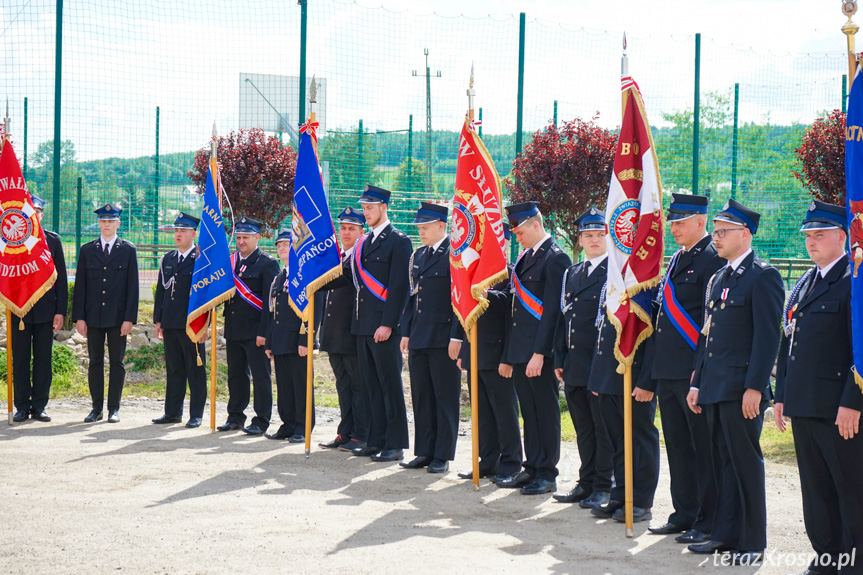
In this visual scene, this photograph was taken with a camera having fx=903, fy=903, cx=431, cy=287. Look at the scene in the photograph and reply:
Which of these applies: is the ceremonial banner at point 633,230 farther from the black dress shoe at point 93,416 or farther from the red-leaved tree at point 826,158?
the red-leaved tree at point 826,158

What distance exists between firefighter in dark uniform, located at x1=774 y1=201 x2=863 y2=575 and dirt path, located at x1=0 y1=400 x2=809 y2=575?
370 mm

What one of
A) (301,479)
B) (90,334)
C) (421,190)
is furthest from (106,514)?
(421,190)

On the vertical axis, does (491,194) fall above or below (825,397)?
above

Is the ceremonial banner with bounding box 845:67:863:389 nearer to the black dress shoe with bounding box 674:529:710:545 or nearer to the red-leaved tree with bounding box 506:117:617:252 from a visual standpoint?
the black dress shoe with bounding box 674:529:710:545

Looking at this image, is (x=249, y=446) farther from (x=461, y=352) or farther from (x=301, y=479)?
(x=461, y=352)

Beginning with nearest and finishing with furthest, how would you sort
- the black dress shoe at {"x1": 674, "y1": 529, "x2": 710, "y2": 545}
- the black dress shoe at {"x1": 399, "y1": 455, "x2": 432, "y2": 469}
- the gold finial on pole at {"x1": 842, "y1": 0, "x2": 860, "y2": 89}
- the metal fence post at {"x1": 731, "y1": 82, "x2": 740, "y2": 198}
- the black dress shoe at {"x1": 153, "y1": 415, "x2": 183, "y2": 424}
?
the gold finial on pole at {"x1": 842, "y1": 0, "x2": 860, "y2": 89}, the black dress shoe at {"x1": 674, "y1": 529, "x2": 710, "y2": 545}, the black dress shoe at {"x1": 399, "y1": 455, "x2": 432, "y2": 469}, the black dress shoe at {"x1": 153, "y1": 415, "x2": 183, "y2": 424}, the metal fence post at {"x1": 731, "y1": 82, "x2": 740, "y2": 198}

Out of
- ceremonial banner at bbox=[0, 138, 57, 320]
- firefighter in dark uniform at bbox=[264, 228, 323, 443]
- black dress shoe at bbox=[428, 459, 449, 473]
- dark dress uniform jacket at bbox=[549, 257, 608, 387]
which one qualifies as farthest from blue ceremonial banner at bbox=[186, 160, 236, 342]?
dark dress uniform jacket at bbox=[549, 257, 608, 387]

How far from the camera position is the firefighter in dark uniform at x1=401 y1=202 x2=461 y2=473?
275 inches

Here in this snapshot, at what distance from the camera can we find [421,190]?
11984 millimetres

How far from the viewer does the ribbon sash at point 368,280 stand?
7441 mm

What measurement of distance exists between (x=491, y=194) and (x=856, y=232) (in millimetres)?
2914

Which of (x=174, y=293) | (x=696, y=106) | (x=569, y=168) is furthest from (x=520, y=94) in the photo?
(x=174, y=293)

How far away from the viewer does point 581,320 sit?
591cm

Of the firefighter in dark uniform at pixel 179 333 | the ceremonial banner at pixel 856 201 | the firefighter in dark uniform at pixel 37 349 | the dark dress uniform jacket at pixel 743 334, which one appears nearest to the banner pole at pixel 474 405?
the dark dress uniform jacket at pixel 743 334
